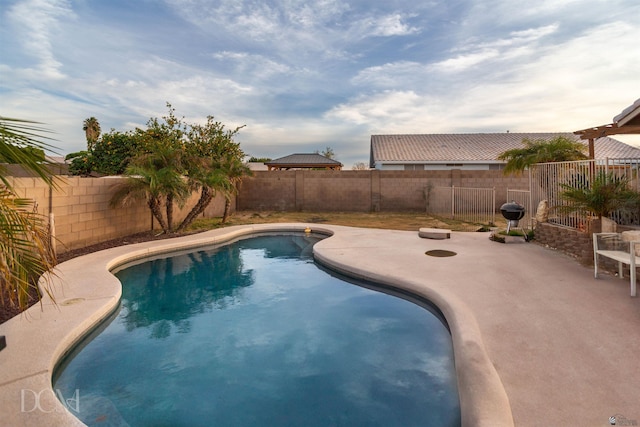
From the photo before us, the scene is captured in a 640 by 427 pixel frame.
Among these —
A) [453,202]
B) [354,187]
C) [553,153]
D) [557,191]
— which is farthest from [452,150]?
[557,191]

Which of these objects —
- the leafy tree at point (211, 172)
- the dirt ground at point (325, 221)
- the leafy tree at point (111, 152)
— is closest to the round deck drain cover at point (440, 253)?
the dirt ground at point (325, 221)

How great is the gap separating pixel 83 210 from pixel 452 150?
2418 centimetres

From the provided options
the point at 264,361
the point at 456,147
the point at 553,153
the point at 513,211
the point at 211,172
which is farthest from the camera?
the point at 456,147

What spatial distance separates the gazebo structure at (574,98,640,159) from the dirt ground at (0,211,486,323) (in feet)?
13.9

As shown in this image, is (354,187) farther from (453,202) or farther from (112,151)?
(112,151)

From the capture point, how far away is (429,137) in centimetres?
2988

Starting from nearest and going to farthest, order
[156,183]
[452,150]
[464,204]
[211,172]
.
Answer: [156,183], [211,172], [464,204], [452,150]

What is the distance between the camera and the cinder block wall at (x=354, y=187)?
18.3 meters

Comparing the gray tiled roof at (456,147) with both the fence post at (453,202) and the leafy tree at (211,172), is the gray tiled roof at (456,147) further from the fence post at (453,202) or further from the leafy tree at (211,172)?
the leafy tree at (211,172)

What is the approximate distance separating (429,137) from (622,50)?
64.2 feet

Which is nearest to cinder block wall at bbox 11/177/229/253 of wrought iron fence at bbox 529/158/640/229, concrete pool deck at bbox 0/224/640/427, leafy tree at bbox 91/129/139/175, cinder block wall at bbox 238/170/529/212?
concrete pool deck at bbox 0/224/640/427

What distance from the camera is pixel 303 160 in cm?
3083

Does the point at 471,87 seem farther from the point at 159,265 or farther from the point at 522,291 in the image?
the point at 159,265

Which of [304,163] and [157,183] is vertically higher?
[304,163]
